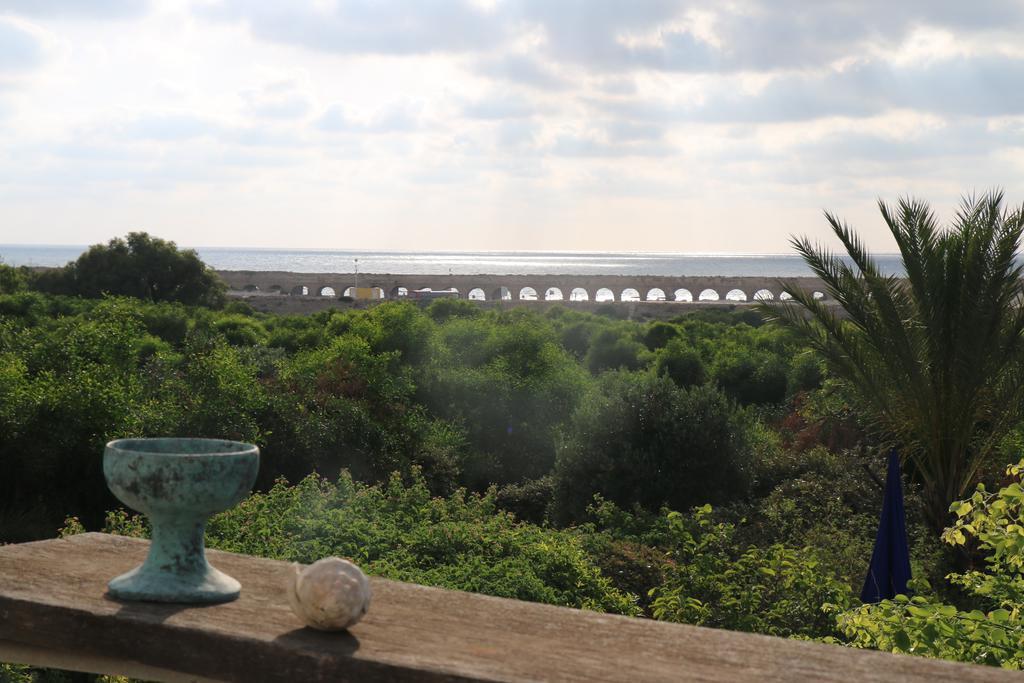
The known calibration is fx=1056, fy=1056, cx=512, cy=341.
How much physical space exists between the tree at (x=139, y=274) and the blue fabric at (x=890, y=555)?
3584 centimetres

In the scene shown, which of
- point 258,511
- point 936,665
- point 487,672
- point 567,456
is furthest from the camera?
point 567,456

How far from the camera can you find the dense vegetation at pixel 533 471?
8852 mm

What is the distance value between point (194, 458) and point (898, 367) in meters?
10.3

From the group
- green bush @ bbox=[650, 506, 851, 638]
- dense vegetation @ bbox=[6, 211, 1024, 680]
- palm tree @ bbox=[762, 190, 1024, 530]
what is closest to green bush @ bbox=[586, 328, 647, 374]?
dense vegetation @ bbox=[6, 211, 1024, 680]

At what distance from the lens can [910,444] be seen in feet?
37.8

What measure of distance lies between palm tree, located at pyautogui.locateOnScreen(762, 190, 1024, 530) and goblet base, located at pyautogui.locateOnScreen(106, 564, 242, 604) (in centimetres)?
1003

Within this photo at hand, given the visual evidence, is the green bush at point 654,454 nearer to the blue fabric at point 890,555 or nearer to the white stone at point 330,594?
the blue fabric at point 890,555

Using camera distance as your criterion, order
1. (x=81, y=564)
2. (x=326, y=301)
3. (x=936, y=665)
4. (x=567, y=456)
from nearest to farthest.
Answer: (x=936, y=665) → (x=81, y=564) → (x=567, y=456) → (x=326, y=301)

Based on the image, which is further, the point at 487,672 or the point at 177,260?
the point at 177,260

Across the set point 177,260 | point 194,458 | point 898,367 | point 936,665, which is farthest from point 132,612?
point 177,260

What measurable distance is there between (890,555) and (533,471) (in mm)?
Answer: 9537

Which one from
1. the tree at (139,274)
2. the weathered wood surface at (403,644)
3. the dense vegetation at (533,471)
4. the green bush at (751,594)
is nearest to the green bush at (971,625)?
the dense vegetation at (533,471)

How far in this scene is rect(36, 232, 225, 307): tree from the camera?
4206 cm

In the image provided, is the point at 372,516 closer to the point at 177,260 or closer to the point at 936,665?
the point at 936,665
